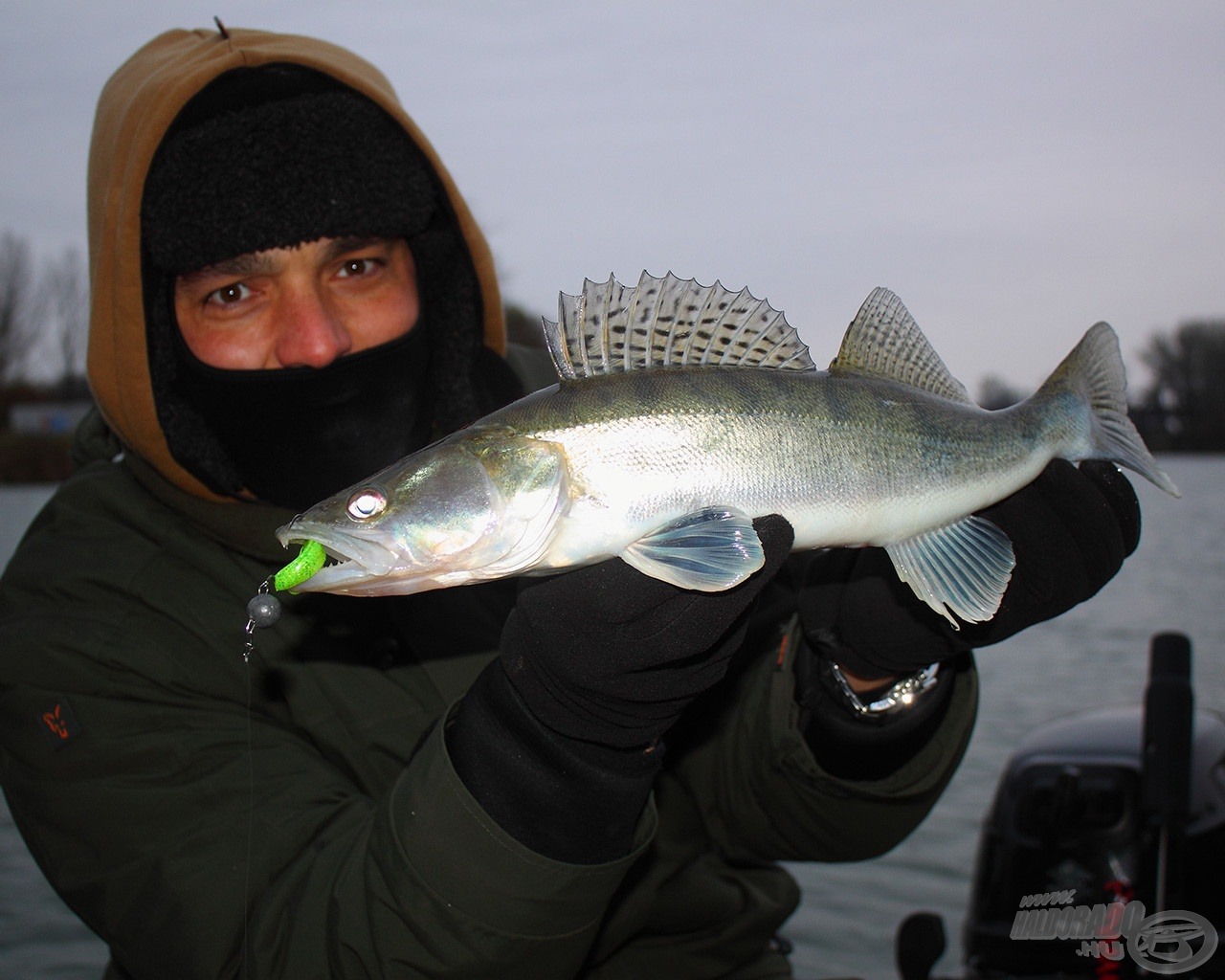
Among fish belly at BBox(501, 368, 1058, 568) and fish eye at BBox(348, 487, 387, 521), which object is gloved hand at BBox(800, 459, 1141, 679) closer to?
fish belly at BBox(501, 368, 1058, 568)

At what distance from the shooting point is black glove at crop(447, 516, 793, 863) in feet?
6.97

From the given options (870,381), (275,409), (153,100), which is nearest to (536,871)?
(870,381)


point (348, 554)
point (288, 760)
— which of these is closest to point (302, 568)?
point (348, 554)

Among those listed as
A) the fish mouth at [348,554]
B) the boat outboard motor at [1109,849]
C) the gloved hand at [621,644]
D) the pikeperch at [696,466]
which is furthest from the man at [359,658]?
the boat outboard motor at [1109,849]

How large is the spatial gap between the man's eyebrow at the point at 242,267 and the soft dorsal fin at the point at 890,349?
5.71ft

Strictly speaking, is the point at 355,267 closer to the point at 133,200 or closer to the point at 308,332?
the point at 308,332

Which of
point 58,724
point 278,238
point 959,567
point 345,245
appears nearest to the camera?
point 959,567

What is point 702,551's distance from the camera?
81.4 inches

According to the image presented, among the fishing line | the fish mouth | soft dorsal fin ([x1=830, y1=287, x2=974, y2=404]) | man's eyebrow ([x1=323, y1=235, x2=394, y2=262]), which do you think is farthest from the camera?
man's eyebrow ([x1=323, y1=235, x2=394, y2=262])

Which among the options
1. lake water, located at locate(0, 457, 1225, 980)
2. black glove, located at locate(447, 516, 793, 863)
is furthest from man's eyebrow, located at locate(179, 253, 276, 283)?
lake water, located at locate(0, 457, 1225, 980)

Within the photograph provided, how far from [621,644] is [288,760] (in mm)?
1188

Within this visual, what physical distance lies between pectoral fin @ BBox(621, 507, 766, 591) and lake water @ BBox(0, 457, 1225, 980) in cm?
420

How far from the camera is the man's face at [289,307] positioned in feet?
10.0

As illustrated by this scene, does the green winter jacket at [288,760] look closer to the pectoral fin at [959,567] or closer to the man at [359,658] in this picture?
the man at [359,658]
